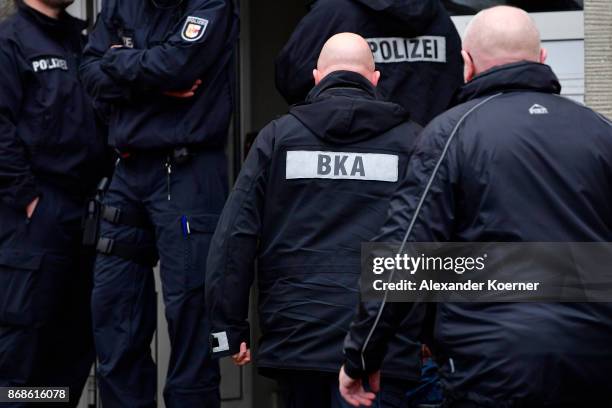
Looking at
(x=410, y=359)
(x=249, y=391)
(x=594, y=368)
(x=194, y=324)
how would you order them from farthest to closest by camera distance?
1. (x=249, y=391)
2. (x=194, y=324)
3. (x=410, y=359)
4. (x=594, y=368)

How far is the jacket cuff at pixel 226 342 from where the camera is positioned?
4.43 meters

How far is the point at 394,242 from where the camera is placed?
3.53 m

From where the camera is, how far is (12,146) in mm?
5535

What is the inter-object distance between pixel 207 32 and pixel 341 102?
1022 mm

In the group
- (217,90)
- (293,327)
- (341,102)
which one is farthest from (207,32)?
(293,327)

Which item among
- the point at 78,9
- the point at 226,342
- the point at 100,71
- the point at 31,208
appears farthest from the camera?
the point at 78,9

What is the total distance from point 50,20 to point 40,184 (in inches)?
31.0

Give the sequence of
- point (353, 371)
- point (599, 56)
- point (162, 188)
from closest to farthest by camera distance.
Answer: point (353, 371), point (162, 188), point (599, 56)

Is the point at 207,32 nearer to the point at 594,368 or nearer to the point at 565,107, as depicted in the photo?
the point at 565,107

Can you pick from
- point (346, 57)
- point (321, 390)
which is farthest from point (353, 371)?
point (346, 57)

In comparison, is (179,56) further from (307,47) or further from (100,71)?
(307,47)

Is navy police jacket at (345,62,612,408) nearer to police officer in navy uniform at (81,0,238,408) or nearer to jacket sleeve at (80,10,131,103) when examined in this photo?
police officer in navy uniform at (81,0,238,408)

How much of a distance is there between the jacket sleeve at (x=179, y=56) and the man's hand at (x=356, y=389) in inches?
72.6

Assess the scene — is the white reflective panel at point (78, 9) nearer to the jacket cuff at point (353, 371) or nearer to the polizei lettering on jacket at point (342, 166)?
the polizei lettering on jacket at point (342, 166)
